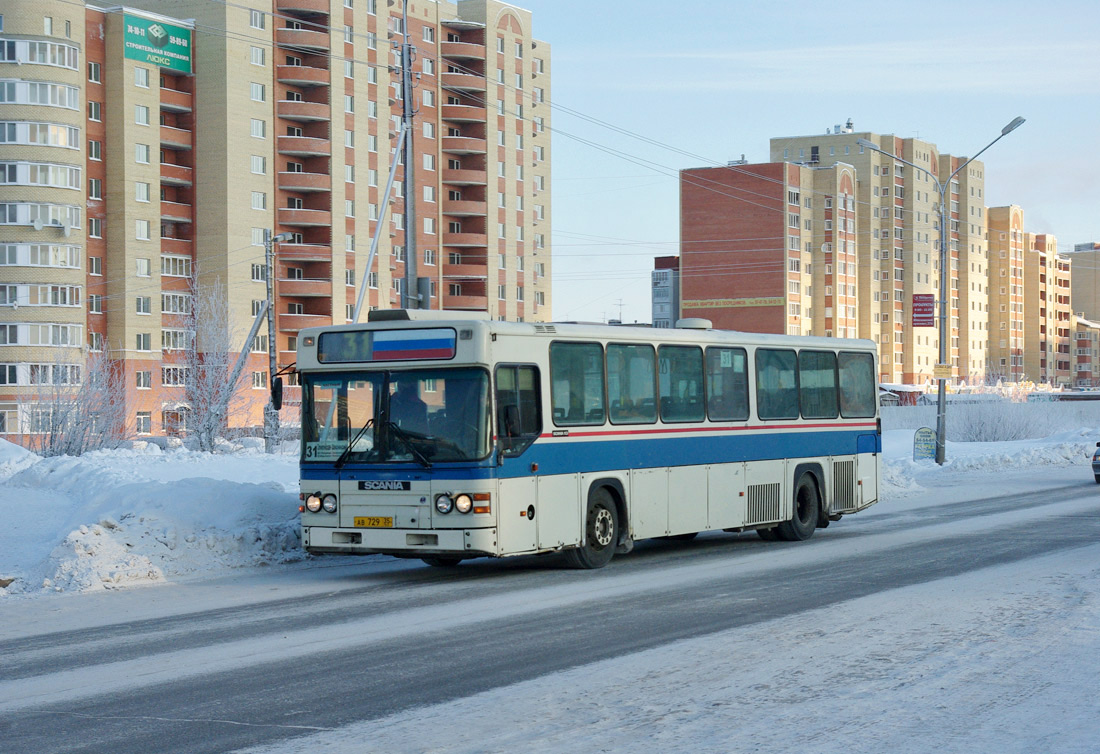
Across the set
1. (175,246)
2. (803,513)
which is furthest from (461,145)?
(803,513)

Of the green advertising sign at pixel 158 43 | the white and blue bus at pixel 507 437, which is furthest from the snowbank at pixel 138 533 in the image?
the green advertising sign at pixel 158 43

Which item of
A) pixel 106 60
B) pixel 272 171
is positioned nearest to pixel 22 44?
pixel 106 60

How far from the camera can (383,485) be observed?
1453cm

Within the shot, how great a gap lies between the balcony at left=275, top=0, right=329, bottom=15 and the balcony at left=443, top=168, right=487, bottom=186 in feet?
57.0

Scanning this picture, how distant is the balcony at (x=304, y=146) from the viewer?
86.6 m

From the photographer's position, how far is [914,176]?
143 meters

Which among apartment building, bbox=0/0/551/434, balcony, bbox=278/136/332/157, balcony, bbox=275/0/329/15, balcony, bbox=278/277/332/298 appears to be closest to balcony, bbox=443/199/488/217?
apartment building, bbox=0/0/551/434

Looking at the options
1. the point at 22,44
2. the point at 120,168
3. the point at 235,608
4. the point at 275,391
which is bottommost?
the point at 235,608

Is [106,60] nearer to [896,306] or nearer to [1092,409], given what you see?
[1092,409]

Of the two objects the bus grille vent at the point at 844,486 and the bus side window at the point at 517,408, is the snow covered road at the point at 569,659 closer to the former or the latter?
the bus side window at the point at 517,408

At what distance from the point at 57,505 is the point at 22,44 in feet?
205

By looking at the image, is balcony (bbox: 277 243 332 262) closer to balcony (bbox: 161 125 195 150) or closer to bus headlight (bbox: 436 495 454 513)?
Result: balcony (bbox: 161 125 195 150)

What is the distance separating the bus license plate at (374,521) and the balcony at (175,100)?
72141 mm

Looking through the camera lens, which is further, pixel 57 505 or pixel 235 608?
pixel 57 505
